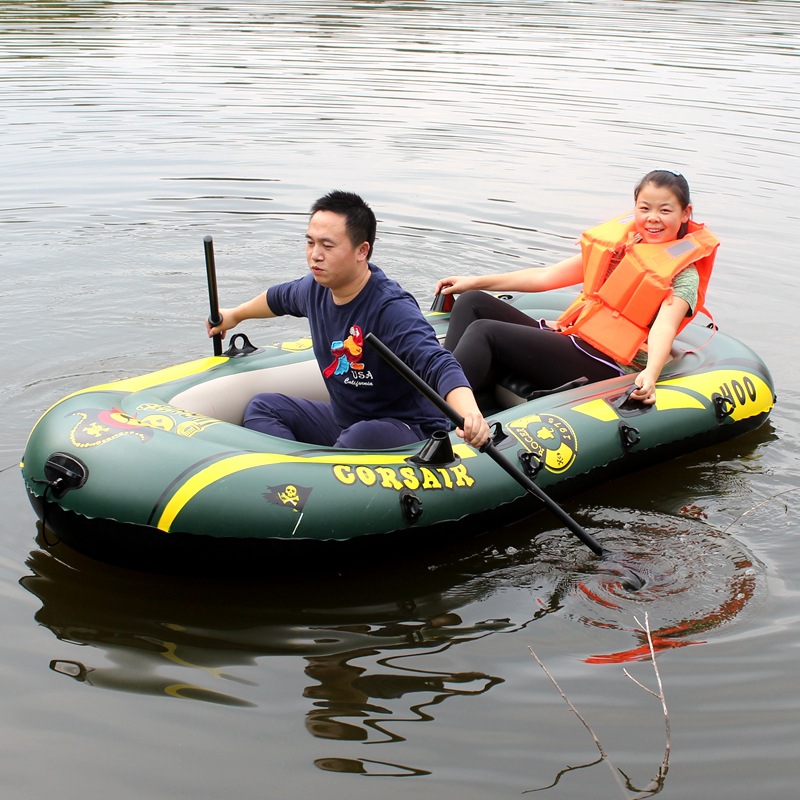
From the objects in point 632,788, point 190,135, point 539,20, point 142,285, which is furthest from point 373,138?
point 539,20

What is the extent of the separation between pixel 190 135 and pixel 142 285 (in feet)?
14.4

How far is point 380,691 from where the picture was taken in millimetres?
3352

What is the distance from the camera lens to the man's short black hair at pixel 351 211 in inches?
151

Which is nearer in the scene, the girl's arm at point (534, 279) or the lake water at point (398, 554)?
the lake water at point (398, 554)

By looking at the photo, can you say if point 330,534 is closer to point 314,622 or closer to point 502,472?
point 314,622

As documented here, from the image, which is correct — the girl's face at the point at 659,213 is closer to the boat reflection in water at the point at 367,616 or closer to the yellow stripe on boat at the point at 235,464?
the boat reflection in water at the point at 367,616

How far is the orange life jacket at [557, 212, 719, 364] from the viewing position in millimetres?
5031

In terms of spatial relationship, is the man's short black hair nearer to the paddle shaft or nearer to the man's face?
the man's face

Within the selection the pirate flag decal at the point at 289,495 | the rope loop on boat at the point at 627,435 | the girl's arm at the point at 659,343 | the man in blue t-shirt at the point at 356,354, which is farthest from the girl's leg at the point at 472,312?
the pirate flag decal at the point at 289,495

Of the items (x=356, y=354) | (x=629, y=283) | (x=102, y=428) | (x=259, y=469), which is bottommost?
(x=259, y=469)

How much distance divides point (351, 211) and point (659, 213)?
6.06 ft

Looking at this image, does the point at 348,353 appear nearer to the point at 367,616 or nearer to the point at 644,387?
the point at 367,616

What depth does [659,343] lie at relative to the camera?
4902 millimetres

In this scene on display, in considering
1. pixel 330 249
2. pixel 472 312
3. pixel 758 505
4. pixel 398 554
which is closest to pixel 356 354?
pixel 330 249
